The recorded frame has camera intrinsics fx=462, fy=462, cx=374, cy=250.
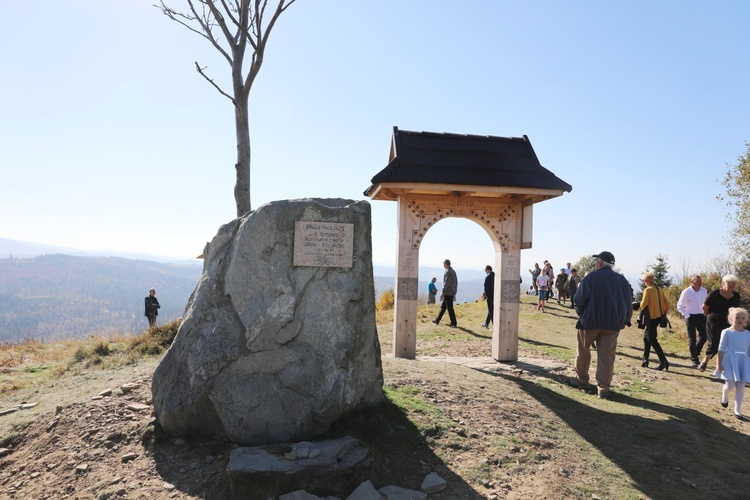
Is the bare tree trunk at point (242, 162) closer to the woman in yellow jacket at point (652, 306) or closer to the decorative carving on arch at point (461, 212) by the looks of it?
the decorative carving on arch at point (461, 212)

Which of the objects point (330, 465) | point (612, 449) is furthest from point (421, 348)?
point (330, 465)

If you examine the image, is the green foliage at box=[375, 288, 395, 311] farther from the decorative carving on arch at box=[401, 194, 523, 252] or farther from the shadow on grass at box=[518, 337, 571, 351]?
the decorative carving on arch at box=[401, 194, 523, 252]

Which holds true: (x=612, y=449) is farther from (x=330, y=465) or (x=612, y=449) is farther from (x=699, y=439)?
(x=330, y=465)

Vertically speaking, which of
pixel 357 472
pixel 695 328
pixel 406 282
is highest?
pixel 406 282

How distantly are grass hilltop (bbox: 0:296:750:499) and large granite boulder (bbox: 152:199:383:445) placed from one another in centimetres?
34

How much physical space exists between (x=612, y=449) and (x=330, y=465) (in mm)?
3646

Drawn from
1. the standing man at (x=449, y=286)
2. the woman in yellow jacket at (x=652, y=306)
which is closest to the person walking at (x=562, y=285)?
the standing man at (x=449, y=286)

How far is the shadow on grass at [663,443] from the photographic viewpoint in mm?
4918

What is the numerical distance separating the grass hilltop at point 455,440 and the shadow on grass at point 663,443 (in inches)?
0.8

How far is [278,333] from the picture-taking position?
16.9 ft

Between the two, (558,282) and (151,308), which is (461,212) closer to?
(151,308)

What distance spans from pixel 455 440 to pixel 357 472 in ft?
5.02

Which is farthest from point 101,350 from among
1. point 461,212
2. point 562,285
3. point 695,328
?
point 562,285

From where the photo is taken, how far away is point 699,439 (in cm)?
610
